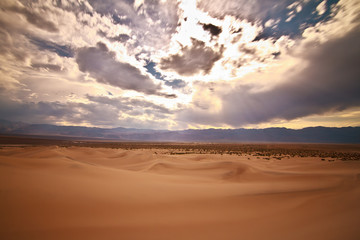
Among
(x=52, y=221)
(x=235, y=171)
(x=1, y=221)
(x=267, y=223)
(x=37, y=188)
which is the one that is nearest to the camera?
(x=1, y=221)

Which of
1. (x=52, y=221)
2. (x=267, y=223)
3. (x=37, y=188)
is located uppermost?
(x=37, y=188)

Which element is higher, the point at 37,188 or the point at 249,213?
A: the point at 37,188

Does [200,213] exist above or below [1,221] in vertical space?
below

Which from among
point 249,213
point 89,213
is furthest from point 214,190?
point 89,213

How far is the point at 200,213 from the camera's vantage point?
10.1ft

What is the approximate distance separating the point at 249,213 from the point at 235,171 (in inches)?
182

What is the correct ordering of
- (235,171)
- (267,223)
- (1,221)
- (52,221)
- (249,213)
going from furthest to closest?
(235,171), (249,213), (267,223), (52,221), (1,221)

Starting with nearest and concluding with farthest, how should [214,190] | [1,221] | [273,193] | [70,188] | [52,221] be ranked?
[1,221] → [52,221] → [70,188] → [273,193] → [214,190]

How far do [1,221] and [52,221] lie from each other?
2.10ft

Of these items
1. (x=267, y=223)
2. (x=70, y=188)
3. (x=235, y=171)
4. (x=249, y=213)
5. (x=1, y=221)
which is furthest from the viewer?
(x=235, y=171)

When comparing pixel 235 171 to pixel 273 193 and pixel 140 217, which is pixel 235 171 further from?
pixel 140 217

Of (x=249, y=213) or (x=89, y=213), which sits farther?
(x=249, y=213)

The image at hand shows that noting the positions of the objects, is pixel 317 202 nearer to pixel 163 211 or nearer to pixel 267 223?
pixel 267 223

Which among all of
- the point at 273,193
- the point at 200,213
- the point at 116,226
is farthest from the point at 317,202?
the point at 116,226
